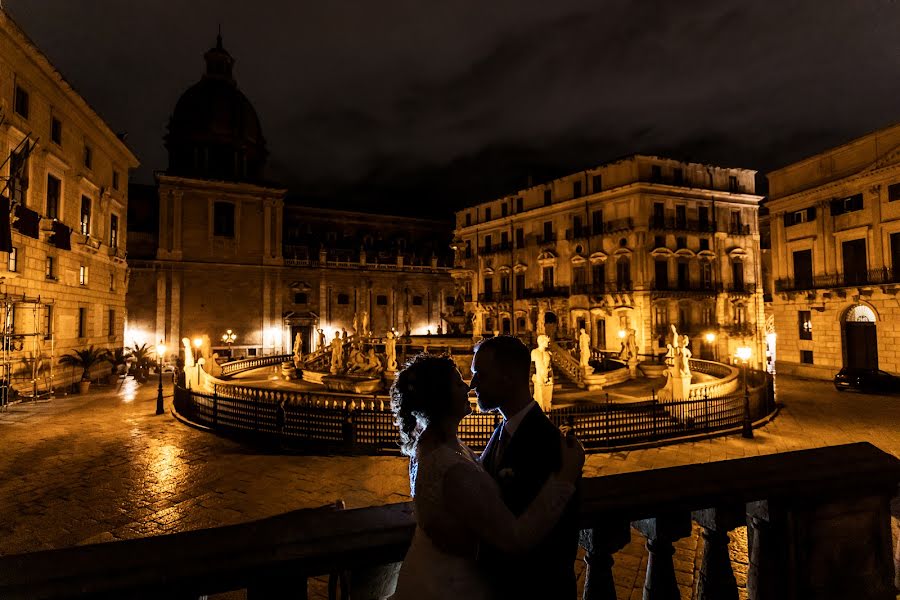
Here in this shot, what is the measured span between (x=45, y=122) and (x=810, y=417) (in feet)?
103

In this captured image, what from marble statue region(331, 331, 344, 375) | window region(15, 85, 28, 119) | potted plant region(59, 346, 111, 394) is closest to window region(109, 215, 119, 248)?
potted plant region(59, 346, 111, 394)

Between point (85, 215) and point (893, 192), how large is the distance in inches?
1583

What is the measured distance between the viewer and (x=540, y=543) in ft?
5.53

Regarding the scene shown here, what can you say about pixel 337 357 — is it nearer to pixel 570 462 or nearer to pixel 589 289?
pixel 570 462

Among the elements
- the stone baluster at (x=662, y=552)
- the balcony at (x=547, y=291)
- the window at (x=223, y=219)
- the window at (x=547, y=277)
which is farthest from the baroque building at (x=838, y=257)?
the window at (x=223, y=219)

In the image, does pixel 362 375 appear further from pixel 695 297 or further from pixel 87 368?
pixel 695 297

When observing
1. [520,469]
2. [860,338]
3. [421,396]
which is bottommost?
[860,338]

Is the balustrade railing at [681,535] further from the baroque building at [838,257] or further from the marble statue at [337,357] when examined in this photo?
the baroque building at [838,257]

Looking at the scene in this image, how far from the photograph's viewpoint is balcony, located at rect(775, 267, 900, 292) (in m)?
22.7

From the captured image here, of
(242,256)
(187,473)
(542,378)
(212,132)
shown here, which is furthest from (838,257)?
(212,132)

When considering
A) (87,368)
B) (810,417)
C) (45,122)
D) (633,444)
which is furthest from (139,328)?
(810,417)

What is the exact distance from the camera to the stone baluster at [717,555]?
8.39 feet

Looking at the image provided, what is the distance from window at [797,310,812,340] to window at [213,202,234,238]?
41.2m

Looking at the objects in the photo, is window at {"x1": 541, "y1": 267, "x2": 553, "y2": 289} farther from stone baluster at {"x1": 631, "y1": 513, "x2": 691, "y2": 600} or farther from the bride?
the bride
